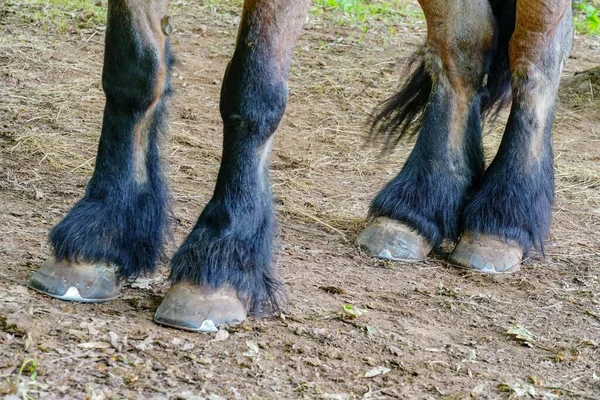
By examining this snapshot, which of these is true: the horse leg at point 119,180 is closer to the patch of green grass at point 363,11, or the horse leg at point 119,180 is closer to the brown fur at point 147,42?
the brown fur at point 147,42

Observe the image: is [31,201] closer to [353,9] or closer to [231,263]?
[231,263]

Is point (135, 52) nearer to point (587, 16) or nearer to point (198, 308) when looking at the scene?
point (198, 308)

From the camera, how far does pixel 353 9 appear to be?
875 cm

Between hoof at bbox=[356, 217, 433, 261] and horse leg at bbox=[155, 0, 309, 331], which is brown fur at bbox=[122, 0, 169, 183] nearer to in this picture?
horse leg at bbox=[155, 0, 309, 331]

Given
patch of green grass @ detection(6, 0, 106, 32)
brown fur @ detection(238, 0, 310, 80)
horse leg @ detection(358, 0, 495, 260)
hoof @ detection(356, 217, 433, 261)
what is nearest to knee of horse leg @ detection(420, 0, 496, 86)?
horse leg @ detection(358, 0, 495, 260)

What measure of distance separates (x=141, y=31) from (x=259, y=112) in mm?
437

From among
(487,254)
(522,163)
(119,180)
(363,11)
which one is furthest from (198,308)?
(363,11)

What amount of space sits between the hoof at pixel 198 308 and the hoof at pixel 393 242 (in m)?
1.01

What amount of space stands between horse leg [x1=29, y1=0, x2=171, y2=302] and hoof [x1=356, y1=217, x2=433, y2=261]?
105cm

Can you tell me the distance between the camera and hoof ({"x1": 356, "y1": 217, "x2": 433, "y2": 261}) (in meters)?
3.85

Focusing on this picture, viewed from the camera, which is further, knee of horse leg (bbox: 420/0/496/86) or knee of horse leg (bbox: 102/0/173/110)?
knee of horse leg (bbox: 420/0/496/86)

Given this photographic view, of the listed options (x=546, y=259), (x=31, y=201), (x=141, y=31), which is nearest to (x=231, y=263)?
(x=141, y=31)

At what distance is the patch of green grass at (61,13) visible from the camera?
7.32 meters

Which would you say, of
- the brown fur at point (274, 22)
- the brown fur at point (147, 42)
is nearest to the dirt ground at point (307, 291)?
the brown fur at point (147, 42)
